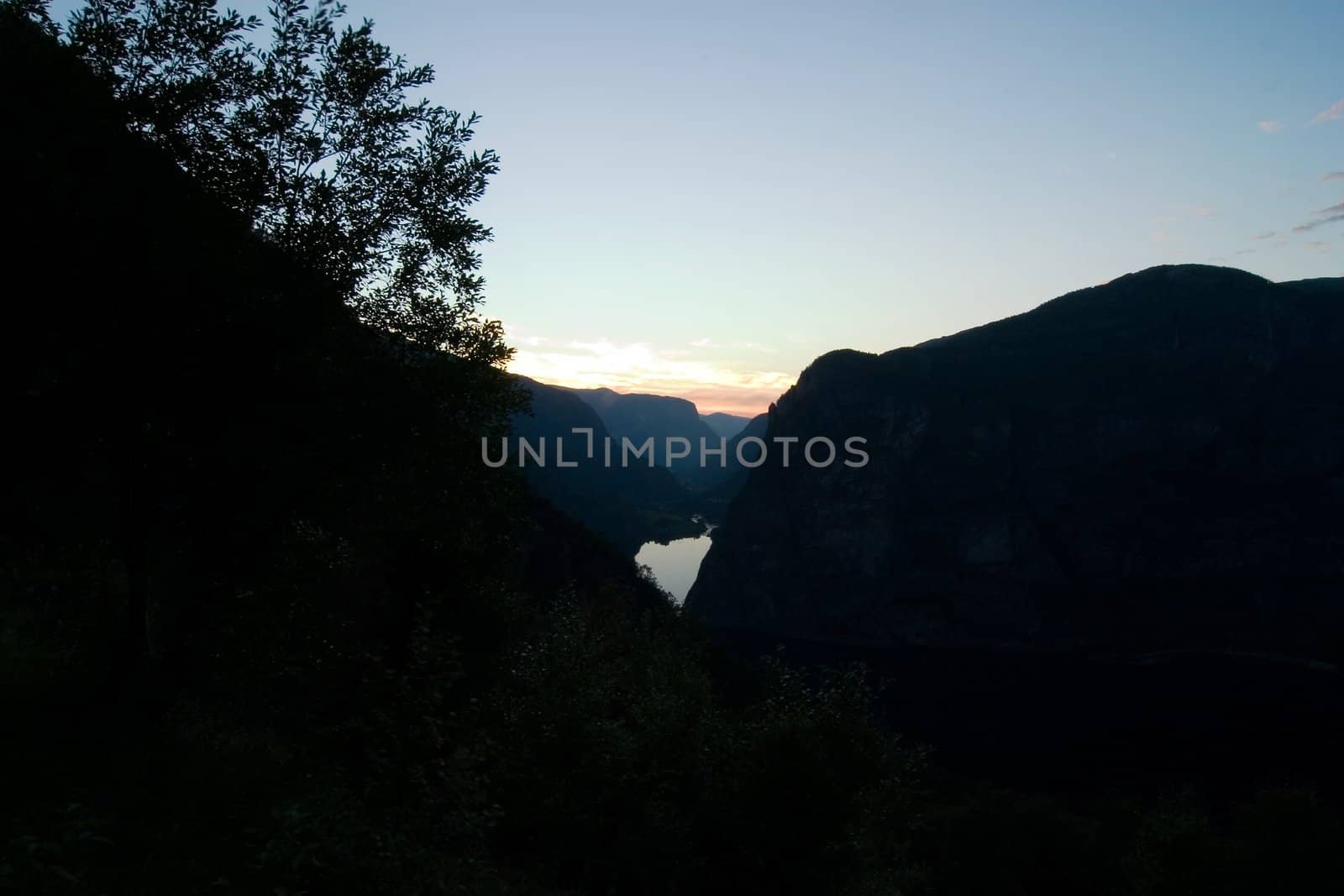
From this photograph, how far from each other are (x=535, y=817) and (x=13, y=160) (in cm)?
1899

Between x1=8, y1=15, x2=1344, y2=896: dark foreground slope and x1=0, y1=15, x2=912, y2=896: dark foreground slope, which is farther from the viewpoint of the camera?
x1=8, y1=15, x2=1344, y2=896: dark foreground slope

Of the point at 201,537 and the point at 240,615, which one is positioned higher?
the point at 201,537

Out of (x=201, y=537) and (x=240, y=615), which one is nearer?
(x=201, y=537)

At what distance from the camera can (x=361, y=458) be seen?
1450 centimetres

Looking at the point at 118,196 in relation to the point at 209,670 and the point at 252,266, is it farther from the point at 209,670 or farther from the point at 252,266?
the point at 209,670

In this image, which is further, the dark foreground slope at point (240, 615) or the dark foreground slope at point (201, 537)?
the dark foreground slope at point (240, 615)

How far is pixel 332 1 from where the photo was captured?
48.2ft

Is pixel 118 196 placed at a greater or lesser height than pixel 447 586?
greater

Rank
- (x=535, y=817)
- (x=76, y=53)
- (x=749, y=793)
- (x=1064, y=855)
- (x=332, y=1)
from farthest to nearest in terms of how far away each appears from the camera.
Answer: (x=1064, y=855), (x=749, y=793), (x=535, y=817), (x=332, y=1), (x=76, y=53)

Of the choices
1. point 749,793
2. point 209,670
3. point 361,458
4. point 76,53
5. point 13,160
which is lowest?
point 749,793

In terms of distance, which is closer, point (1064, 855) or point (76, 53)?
point (76, 53)

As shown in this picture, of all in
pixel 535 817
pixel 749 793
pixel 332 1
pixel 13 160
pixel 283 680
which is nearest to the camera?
pixel 13 160

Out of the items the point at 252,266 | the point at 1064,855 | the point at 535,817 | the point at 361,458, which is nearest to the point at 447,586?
the point at 535,817

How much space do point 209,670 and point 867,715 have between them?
1954cm
